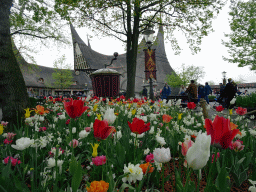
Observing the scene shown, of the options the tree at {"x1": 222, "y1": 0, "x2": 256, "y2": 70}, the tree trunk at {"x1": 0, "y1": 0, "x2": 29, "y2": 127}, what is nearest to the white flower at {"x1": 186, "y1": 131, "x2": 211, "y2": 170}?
the tree trunk at {"x1": 0, "y1": 0, "x2": 29, "y2": 127}

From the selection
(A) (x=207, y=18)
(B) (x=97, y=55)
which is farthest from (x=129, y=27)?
(B) (x=97, y=55)

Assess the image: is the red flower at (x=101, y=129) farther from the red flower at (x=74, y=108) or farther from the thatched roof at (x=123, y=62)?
the thatched roof at (x=123, y=62)

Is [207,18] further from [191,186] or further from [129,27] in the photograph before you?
[191,186]

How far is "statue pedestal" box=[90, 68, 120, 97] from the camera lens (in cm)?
733

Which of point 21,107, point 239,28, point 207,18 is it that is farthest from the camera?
point 239,28

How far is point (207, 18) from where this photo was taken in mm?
9477

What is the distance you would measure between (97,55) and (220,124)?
129 ft

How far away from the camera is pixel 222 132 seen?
0.84 m

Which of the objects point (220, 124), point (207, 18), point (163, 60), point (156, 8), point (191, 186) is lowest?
point (191, 186)

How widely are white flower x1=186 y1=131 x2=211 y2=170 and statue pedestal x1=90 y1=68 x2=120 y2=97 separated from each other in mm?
6835

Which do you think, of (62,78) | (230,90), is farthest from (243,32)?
(62,78)

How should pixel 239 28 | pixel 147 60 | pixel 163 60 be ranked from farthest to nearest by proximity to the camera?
pixel 163 60 < pixel 147 60 < pixel 239 28

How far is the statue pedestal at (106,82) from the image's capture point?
7.33 meters

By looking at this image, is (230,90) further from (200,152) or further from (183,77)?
(183,77)
